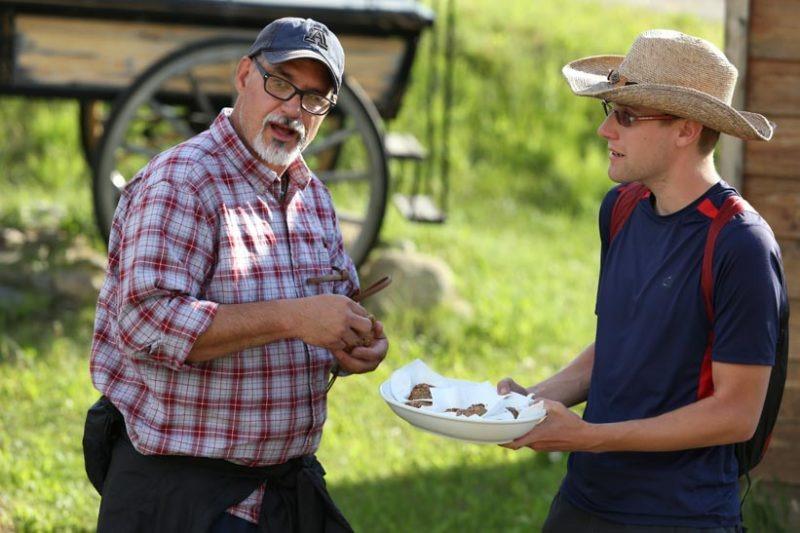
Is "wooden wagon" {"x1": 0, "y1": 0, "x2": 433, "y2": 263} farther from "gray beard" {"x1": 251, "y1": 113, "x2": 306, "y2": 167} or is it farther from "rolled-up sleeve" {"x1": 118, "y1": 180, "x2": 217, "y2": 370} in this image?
"rolled-up sleeve" {"x1": 118, "y1": 180, "x2": 217, "y2": 370}

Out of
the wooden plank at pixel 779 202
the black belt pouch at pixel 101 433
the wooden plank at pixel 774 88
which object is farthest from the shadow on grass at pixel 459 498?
the black belt pouch at pixel 101 433

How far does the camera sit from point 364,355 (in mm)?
3316

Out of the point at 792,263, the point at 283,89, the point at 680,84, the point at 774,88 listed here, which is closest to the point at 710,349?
the point at 680,84

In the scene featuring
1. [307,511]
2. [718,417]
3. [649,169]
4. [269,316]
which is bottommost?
[307,511]

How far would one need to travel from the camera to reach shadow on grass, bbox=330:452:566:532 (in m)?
5.35

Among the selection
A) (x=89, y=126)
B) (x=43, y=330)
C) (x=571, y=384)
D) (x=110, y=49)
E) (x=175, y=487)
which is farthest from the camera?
(x=89, y=126)

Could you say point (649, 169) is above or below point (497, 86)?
above

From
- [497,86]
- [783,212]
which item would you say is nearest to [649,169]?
[783,212]

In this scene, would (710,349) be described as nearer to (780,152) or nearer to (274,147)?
(274,147)

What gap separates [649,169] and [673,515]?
81cm

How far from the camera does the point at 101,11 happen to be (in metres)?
7.25

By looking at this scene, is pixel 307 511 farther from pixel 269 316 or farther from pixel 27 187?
pixel 27 187

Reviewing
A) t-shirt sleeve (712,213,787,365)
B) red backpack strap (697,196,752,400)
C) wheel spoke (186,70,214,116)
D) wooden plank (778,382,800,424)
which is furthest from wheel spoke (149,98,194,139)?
t-shirt sleeve (712,213,787,365)

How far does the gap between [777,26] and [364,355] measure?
2376mm
